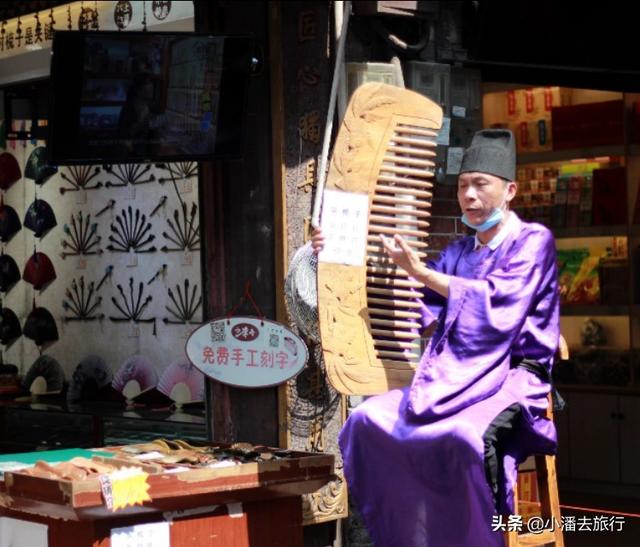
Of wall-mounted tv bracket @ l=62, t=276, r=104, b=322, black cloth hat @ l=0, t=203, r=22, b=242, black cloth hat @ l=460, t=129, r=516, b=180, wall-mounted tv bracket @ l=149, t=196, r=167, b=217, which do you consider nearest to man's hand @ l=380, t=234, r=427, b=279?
black cloth hat @ l=460, t=129, r=516, b=180

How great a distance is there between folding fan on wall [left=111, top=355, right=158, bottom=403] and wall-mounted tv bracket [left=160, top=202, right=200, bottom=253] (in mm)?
745

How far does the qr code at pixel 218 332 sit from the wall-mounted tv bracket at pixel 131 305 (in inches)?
74.7

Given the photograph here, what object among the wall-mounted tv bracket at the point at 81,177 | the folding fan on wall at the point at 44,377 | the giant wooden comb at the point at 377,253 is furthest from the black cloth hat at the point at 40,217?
the giant wooden comb at the point at 377,253

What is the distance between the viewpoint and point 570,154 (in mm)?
8375

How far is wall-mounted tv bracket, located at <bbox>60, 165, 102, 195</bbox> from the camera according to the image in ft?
27.6

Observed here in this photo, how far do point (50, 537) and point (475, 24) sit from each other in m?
3.47

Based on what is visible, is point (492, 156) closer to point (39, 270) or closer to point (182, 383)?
point (182, 383)

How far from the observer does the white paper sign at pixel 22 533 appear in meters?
4.87

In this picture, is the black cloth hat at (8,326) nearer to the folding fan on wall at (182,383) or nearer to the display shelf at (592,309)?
the folding fan on wall at (182,383)

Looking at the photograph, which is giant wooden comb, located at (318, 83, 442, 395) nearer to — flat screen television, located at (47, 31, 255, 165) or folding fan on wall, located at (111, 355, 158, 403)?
flat screen television, located at (47, 31, 255, 165)

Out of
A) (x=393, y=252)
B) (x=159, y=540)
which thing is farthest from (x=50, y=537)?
(x=393, y=252)

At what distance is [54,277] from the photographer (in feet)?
28.7

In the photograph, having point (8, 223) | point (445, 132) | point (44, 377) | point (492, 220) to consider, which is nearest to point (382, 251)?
point (492, 220)

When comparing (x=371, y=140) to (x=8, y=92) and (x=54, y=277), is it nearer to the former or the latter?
(x=8, y=92)
